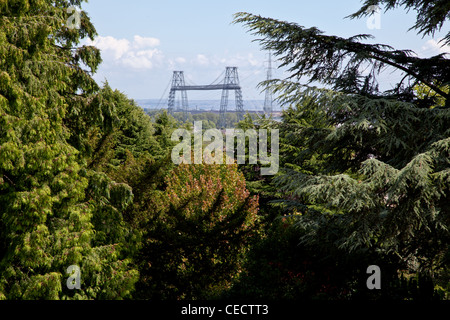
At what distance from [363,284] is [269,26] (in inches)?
211

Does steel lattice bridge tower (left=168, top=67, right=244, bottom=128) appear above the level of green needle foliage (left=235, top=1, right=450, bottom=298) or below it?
above

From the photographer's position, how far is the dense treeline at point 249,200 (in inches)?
281

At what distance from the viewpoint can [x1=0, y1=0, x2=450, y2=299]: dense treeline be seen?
281 inches

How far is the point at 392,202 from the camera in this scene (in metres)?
6.91

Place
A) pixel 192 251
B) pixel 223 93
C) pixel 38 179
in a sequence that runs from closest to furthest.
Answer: pixel 38 179, pixel 192 251, pixel 223 93

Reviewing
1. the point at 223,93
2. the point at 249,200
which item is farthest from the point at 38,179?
the point at 223,93

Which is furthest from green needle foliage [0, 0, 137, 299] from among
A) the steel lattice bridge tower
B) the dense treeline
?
the steel lattice bridge tower

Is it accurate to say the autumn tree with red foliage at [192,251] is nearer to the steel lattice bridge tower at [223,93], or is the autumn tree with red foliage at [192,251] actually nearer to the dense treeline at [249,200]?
the dense treeline at [249,200]

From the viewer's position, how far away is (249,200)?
9.76m

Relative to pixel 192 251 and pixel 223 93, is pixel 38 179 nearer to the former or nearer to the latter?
pixel 192 251

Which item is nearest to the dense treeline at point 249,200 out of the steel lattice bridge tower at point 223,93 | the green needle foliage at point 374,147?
the green needle foliage at point 374,147

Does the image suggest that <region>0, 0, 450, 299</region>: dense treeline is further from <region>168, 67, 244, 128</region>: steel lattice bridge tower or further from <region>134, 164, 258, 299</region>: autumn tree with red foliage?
<region>168, 67, 244, 128</region>: steel lattice bridge tower

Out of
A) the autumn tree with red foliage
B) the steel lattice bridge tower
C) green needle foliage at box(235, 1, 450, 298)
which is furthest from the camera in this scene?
the steel lattice bridge tower
